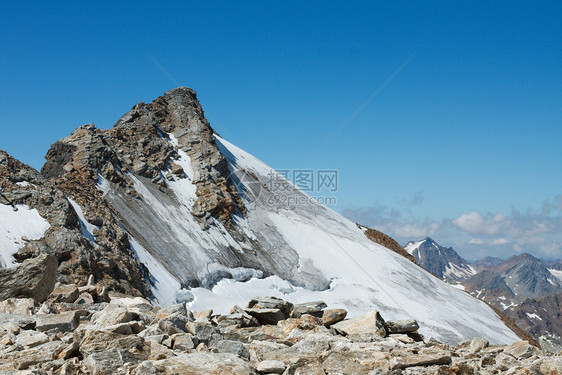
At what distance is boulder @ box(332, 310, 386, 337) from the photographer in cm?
1172

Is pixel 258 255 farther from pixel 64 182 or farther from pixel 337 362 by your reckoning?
pixel 337 362

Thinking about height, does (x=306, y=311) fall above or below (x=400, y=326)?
above

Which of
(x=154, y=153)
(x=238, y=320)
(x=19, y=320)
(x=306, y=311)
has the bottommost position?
(x=19, y=320)

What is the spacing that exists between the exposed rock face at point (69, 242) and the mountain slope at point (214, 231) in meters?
1.01

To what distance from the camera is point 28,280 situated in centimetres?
1417

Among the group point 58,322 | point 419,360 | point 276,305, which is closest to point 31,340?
point 58,322

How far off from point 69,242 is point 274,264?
2552cm

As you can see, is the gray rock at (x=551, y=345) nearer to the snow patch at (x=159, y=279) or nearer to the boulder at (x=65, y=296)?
the boulder at (x=65, y=296)

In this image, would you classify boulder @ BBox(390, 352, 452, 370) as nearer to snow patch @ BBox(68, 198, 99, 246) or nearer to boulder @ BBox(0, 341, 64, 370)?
boulder @ BBox(0, 341, 64, 370)

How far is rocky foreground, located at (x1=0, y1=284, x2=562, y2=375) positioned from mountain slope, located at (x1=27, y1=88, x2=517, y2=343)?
72.5 ft

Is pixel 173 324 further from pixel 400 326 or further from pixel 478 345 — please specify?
pixel 478 345

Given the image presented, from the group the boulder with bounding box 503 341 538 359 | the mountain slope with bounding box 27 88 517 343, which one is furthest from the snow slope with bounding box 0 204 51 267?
the boulder with bounding box 503 341 538 359

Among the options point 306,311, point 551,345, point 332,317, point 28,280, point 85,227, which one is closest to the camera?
point 551,345

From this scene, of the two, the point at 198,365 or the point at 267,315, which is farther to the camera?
the point at 267,315
